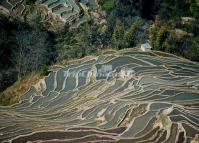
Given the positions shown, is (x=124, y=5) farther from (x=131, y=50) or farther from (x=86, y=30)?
(x=131, y=50)

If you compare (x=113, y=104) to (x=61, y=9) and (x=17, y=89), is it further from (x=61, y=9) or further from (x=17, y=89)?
(x=61, y=9)

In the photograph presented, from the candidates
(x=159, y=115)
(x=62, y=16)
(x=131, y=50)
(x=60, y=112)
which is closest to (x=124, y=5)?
(x=62, y=16)

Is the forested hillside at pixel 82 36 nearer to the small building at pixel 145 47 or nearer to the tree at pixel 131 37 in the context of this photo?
the tree at pixel 131 37

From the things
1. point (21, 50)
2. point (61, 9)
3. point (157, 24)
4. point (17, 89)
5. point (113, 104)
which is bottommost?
point (113, 104)

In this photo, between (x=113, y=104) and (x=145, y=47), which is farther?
(x=145, y=47)

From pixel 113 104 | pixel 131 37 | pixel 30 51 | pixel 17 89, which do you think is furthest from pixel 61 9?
pixel 113 104

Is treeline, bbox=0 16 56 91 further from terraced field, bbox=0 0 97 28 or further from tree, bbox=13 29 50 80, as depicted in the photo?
terraced field, bbox=0 0 97 28
